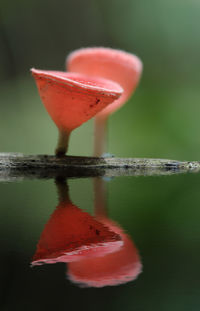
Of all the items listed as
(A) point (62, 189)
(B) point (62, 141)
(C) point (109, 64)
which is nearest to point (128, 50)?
(C) point (109, 64)

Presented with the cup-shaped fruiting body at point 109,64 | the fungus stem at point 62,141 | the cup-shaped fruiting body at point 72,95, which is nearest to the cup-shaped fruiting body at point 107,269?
the cup-shaped fruiting body at point 72,95

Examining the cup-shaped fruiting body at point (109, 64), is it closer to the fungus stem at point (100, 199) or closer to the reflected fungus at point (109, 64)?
the reflected fungus at point (109, 64)

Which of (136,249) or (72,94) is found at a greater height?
(72,94)

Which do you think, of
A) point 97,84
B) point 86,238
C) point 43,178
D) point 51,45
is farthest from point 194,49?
point 86,238

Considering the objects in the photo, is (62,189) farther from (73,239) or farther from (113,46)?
(113,46)

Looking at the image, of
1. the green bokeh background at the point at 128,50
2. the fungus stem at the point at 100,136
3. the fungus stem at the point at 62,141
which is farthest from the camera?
the green bokeh background at the point at 128,50

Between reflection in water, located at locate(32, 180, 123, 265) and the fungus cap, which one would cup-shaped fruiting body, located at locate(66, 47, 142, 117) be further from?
reflection in water, located at locate(32, 180, 123, 265)
